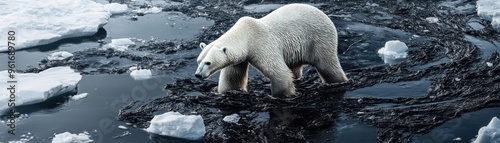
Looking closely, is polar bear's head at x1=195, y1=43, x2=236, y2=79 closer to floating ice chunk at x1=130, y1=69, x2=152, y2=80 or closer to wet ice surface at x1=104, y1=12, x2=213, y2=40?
floating ice chunk at x1=130, y1=69, x2=152, y2=80

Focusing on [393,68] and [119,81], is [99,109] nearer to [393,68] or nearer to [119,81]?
[119,81]

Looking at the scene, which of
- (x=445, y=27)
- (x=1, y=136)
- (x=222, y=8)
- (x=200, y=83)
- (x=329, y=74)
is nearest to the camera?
(x=1, y=136)

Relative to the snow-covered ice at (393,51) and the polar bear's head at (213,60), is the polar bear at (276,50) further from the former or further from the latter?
the snow-covered ice at (393,51)

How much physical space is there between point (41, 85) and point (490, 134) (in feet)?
22.7

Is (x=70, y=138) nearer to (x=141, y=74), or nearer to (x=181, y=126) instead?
(x=181, y=126)

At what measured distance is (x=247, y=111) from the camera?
899 cm

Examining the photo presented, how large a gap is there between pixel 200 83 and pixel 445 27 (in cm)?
639

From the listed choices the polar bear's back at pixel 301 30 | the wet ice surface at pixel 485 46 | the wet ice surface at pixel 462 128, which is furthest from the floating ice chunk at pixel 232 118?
the wet ice surface at pixel 485 46

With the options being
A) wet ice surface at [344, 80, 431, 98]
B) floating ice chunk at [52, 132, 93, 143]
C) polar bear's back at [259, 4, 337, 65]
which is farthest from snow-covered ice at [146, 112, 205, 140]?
wet ice surface at [344, 80, 431, 98]

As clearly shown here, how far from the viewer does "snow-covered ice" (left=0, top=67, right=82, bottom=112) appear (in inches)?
369

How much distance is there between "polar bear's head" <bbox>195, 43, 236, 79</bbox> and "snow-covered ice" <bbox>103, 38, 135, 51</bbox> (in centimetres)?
474

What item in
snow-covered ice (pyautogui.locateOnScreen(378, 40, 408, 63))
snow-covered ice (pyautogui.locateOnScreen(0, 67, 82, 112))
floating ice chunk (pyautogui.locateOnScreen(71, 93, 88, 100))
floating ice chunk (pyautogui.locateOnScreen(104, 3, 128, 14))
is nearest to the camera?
snow-covered ice (pyautogui.locateOnScreen(0, 67, 82, 112))

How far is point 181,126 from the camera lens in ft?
26.2

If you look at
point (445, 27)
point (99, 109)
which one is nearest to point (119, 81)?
point (99, 109)
